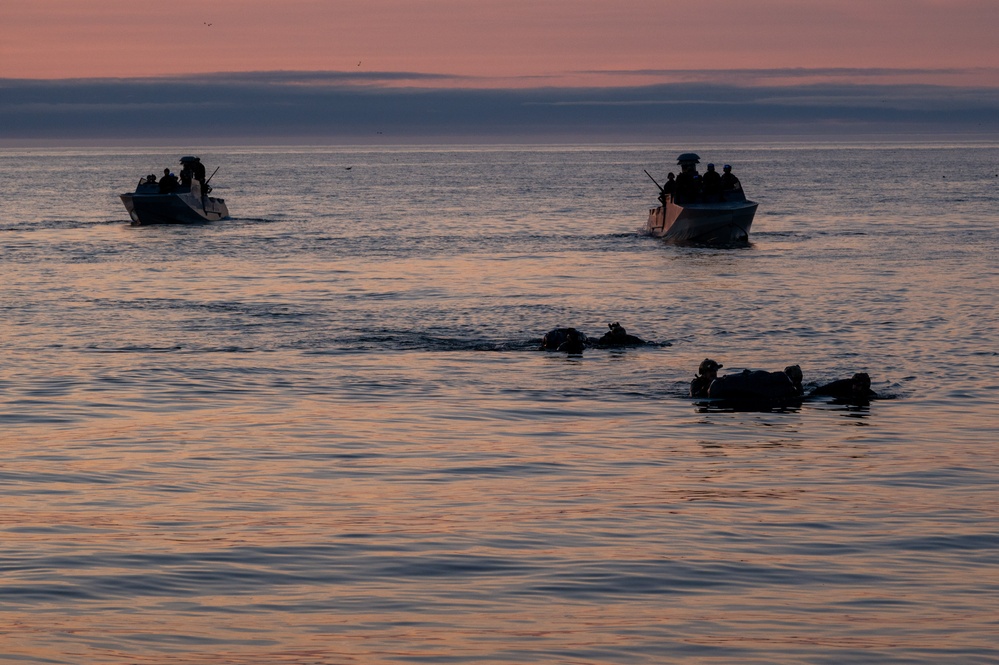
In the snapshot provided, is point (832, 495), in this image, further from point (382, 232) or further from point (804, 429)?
point (382, 232)

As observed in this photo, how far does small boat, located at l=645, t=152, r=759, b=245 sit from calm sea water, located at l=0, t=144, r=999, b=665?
1017 cm

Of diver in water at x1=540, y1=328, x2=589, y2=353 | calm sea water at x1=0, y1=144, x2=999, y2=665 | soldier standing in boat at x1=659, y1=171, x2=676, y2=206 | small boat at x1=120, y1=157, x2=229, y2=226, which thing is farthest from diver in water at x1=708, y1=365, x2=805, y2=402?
small boat at x1=120, y1=157, x2=229, y2=226

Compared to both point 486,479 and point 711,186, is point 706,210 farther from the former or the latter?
point 486,479

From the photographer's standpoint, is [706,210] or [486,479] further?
[706,210]

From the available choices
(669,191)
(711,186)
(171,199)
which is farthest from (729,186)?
(171,199)

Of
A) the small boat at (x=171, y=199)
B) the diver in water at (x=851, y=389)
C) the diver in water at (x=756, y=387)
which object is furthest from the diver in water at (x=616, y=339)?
the small boat at (x=171, y=199)

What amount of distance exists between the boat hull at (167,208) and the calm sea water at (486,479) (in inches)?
836

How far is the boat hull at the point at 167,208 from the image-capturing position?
5328 cm

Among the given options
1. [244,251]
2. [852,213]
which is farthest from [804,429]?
[852,213]

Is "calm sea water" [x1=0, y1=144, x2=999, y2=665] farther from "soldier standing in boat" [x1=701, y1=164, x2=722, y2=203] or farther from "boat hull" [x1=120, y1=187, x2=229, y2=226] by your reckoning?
"boat hull" [x1=120, y1=187, x2=229, y2=226]

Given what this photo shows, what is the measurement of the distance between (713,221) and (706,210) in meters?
0.50

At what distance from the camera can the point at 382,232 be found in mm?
56625

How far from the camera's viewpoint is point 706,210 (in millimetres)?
42562

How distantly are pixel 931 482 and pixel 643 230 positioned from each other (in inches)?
1709
